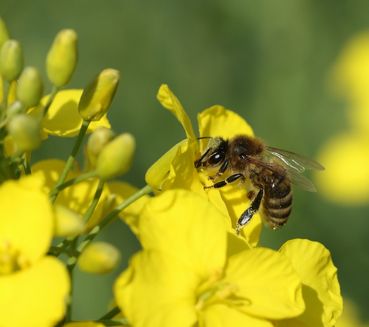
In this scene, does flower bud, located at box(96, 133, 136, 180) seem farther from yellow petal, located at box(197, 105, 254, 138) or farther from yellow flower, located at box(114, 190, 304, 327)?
yellow petal, located at box(197, 105, 254, 138)

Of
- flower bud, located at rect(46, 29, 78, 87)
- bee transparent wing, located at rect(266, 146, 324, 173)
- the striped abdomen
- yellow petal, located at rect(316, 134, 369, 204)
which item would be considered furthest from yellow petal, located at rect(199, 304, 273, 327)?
yellow petal, located at rect(316, 134, 369, 204)

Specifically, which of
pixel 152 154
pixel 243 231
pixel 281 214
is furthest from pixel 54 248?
pixel 152 154

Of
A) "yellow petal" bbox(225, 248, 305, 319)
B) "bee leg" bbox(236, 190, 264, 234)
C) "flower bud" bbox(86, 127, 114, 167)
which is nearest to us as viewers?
"yellow petal" bbox(225, 248, 305, 319)

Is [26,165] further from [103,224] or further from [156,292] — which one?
[156,292]

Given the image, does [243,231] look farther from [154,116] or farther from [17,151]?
[154,116]

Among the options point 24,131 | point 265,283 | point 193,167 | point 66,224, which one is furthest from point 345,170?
point 66,224

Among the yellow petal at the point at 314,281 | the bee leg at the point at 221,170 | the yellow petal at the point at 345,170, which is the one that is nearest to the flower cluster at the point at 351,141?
the yellow petal at the point at 345,170
